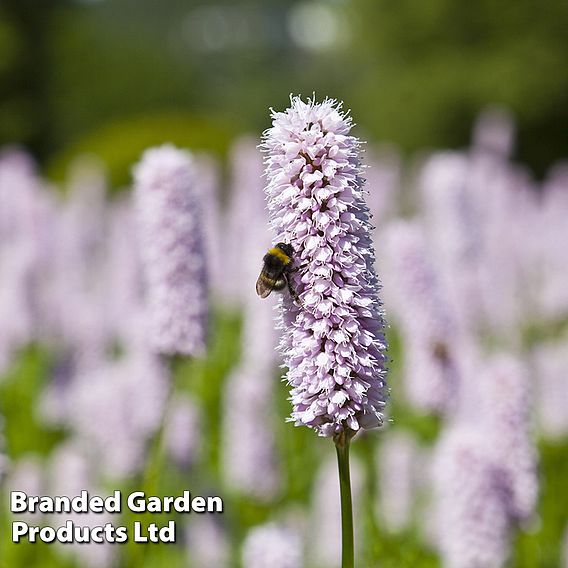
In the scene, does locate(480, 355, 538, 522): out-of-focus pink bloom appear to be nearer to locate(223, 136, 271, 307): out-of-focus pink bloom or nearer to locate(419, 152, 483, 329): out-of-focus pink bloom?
locate(419, 152, 483, 329): out-of-focus pink bloom

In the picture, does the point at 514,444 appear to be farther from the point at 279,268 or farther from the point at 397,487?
the point at 397,487

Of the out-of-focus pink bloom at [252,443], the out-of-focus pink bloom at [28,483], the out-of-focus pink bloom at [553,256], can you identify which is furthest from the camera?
the out-of-focus pink bloom at [553,256]

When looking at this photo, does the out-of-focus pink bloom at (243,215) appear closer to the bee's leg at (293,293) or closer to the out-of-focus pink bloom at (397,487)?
the out-of-focus pink bloom at (397,487)

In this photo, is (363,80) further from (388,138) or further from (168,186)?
(168,186)

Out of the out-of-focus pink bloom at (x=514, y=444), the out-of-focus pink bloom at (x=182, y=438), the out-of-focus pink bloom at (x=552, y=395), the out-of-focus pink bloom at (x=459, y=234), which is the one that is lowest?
the out-of-focus pink bloom at (x=514, y=444)

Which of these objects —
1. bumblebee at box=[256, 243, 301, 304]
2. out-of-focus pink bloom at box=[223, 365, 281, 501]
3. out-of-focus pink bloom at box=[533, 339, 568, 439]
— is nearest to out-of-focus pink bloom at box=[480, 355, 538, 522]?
bumblebee at box=[256, 243, 301, 304]

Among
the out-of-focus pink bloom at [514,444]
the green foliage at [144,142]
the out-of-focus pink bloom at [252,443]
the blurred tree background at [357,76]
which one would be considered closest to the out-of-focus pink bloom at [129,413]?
the out-of-focus pink bloom at [252,443]

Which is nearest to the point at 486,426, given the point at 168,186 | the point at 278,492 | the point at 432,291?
the point at 432,291
